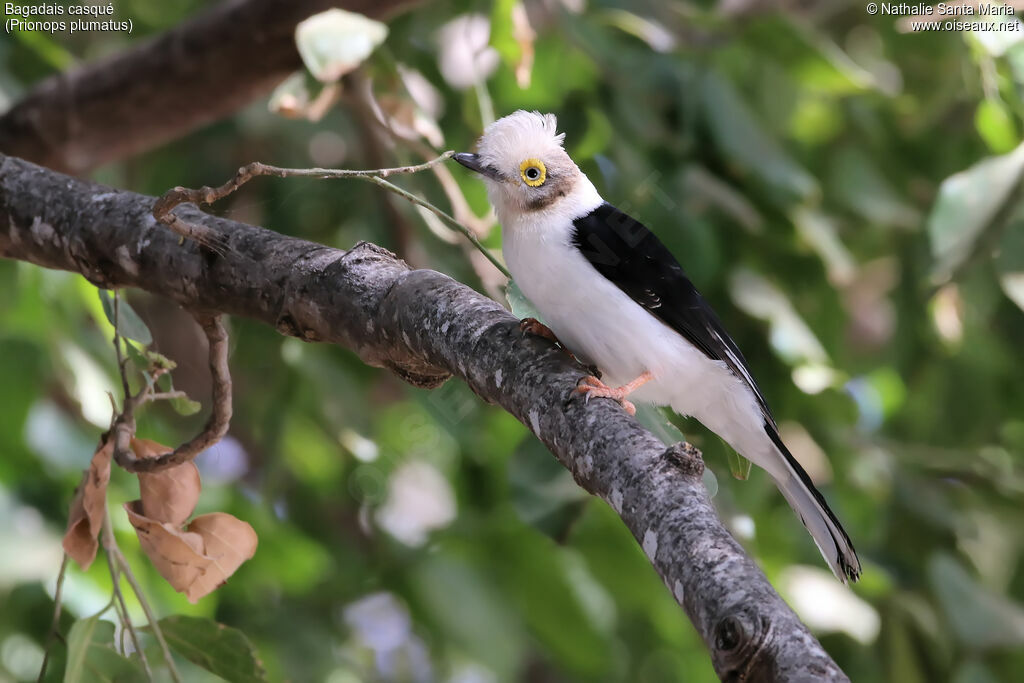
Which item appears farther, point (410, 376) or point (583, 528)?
point (583, 528)

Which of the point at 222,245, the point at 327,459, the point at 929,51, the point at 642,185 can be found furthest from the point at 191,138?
the point at 929,51

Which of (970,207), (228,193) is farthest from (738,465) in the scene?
(228,193)

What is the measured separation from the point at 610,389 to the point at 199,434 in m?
0.70

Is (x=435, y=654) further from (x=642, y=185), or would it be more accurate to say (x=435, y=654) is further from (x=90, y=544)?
(x=90, y=544)

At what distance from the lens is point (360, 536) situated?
4367 mm

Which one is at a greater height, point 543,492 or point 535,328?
point 535,328

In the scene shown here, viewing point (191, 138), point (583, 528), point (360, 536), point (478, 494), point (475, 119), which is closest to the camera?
point (475, 119)

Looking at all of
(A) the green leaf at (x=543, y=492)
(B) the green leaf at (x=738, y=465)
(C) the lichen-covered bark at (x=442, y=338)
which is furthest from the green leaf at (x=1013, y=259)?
(C) the lichen-covered bark at (x=442, y=338)

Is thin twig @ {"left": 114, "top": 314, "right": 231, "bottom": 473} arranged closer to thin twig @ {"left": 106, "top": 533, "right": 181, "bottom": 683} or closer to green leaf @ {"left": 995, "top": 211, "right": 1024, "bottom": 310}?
thin twig @ {"left": 106, "top": 533, "right": 181, "bottom": 683}

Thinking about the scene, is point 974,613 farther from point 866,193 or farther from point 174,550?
point 174,550

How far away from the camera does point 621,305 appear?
2105 mm

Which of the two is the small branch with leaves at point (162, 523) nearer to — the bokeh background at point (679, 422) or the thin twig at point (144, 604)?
the thin twig at point (144, 604)

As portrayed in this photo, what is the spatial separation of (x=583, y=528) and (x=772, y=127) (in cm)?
147

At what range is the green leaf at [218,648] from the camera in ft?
5.82
